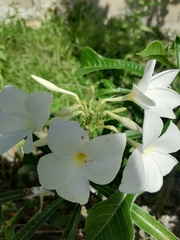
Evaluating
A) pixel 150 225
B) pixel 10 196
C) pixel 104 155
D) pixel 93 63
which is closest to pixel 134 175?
pixel 104 155

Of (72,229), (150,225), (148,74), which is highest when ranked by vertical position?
(148,74)

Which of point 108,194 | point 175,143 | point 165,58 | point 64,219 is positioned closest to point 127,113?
point 64,219

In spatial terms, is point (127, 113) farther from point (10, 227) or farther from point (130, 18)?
point (10, 227)

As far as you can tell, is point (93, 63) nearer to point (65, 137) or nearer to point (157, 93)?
point (157, 93)

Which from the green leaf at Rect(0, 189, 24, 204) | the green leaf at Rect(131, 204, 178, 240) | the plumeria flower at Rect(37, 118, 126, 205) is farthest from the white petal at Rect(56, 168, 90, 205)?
the green leaf at Rect(0, 189, 24, 204)

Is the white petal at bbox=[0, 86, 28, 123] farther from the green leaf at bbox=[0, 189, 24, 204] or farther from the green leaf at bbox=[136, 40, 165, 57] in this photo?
the green leaf at bbox=[0, 189, 24, 204]

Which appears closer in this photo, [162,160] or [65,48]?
[162,160]
